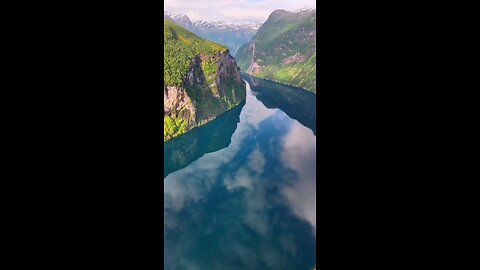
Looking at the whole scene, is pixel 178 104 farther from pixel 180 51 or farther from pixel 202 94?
pixel 180 51

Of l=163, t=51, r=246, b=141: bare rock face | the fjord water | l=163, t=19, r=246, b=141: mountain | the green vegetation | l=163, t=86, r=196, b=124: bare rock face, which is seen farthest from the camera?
the green vegetation

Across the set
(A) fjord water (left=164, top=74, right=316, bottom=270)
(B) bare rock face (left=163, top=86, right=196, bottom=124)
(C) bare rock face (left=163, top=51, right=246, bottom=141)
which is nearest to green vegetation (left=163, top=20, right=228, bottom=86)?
(C) bare rock face (left=163, top=51, right=246, bottom=141)

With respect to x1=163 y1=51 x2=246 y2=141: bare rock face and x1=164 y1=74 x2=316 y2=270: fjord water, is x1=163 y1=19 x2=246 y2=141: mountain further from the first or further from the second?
x1=164 y1=74 x2=316 y2=270: fjord water

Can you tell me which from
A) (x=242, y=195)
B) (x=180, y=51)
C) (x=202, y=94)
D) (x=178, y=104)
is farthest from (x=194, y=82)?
(x=242, y=195)

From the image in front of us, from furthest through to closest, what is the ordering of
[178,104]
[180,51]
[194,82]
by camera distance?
[180,51], [194,82], [178,104]
